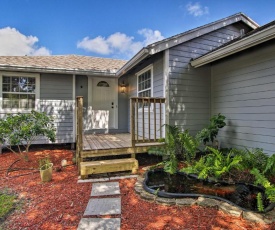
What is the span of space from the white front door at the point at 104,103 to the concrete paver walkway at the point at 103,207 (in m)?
4.07

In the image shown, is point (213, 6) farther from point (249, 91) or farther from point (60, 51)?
point (60, 51)

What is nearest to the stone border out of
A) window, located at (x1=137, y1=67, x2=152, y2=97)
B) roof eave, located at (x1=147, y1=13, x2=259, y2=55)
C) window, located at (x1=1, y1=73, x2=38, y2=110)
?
roof eave, located at (x1=147, y1=13, x2=259, y2=55)

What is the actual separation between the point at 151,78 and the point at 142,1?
5600mm

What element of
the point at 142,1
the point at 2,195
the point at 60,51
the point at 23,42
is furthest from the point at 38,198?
the point at 23,42

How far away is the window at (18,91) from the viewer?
21.0 ft

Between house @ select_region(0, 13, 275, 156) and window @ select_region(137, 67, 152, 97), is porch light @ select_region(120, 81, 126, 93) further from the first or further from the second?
window @ select_region(137, 67, 152, 97)

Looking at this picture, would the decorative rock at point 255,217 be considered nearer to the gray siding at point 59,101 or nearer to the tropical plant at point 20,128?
the tropical plant at point 20,128

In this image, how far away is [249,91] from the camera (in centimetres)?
434

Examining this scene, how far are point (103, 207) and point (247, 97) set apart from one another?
3818 mm

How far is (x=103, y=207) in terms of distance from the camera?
8.67ft

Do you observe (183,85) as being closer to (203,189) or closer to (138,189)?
(203,189)

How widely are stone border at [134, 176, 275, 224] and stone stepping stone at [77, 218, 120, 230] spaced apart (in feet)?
2.31

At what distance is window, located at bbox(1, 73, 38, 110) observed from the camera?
21.0 ft

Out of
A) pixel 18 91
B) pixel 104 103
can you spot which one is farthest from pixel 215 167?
pixel 18 91
